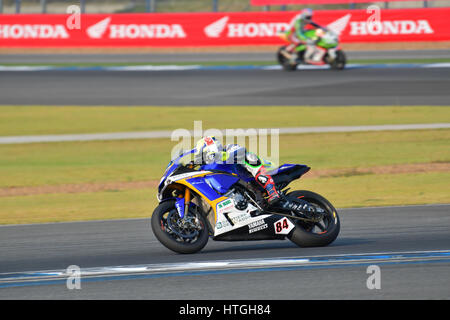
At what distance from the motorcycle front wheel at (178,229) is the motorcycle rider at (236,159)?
2.08ft

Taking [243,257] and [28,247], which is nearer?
[243,257]

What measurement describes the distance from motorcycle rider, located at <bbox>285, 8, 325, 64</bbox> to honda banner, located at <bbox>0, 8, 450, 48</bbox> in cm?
323

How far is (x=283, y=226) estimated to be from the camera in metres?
9.20

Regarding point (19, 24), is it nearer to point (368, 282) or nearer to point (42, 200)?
point (42, 200)

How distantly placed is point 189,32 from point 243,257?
93.9 feet

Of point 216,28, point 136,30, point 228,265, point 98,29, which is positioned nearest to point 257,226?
point 228,265

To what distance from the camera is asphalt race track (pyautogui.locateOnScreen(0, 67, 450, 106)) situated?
1006 inches

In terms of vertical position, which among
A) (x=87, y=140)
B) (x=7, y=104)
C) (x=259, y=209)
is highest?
(x=7, y=104)

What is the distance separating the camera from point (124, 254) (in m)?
9.50

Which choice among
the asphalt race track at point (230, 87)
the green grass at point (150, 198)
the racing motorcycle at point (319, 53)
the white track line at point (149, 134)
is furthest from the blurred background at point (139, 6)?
the green grass at point (150, 198)

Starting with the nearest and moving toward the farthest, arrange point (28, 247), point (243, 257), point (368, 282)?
point (368, 282), point (243, 257), point (28, 247)

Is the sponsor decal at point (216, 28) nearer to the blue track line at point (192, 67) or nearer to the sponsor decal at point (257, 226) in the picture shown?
the blue track line at point (192, 67)

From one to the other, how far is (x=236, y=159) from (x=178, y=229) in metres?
1.04
